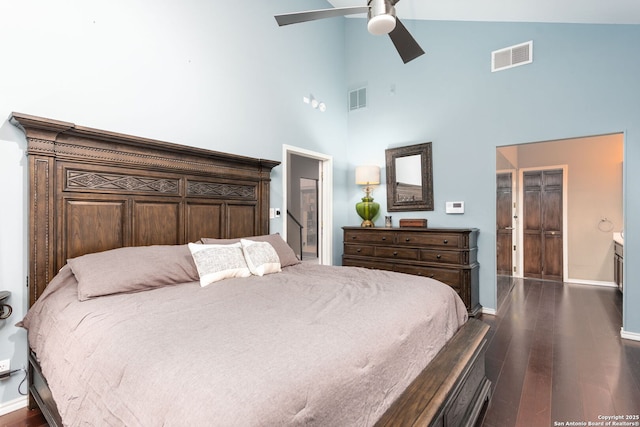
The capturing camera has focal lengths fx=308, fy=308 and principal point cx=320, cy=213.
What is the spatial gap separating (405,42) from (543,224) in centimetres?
499

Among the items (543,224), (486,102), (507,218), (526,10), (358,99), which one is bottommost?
(543,224)

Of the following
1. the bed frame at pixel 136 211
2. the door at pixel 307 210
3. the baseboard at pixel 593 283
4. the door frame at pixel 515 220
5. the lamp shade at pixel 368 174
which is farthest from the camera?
the door at pixel 307 210

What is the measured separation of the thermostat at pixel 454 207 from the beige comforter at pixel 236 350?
93.3 inches

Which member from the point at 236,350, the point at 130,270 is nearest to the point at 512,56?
the point at 236,350

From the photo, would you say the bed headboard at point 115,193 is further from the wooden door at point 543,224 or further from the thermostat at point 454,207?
the wooden door at point 543,224

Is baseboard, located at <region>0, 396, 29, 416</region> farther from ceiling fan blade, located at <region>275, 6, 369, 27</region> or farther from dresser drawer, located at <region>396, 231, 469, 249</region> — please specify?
dresser drawer, located at <region>396, 231, 469, 249</region>

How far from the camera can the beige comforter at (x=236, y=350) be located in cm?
87

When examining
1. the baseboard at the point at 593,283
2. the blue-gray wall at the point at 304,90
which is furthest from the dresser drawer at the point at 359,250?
the baseboard at the point at 593,283

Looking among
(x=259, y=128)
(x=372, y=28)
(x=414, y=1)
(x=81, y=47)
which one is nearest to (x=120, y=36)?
(x=81, y=47)

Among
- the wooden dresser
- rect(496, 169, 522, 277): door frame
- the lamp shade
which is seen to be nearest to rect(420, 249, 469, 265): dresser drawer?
the wooden dresser

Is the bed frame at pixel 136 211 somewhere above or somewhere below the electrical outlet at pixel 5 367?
above

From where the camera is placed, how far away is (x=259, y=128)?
3639 millimetres

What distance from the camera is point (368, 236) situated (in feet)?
14.2

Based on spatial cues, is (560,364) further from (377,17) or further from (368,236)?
(377,17)
